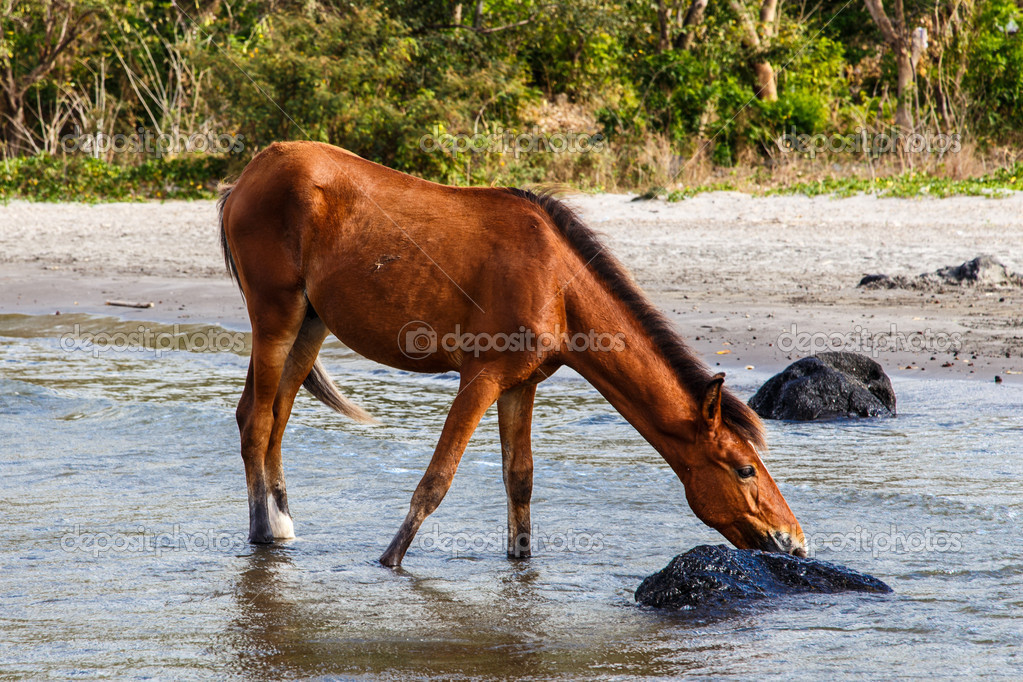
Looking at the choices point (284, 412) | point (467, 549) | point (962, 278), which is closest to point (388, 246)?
point (284, 412)

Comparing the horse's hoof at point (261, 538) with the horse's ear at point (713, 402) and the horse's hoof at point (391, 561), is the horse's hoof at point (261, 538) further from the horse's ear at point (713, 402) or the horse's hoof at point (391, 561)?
the horse's ear at point (713, 402)

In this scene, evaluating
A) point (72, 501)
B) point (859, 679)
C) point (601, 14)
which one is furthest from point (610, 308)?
point (601, 14)

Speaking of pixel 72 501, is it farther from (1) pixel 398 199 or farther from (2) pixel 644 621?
(2) pixel 644 621

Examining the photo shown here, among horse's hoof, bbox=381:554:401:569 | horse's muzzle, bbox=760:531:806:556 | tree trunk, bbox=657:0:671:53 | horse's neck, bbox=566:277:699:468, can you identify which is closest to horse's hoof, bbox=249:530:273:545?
horse's hoof, bbox=381:554:401:569

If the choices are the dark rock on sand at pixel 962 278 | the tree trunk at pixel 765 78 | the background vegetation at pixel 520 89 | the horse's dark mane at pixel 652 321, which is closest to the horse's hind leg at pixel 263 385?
the horse's dark mane at pixel 652 321

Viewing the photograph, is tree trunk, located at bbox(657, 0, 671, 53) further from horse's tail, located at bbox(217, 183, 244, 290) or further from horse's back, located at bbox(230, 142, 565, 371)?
horse's back, located at bbox(230, 142, 565, 371)

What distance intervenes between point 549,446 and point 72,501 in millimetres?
2797

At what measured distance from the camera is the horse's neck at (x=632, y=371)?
171 inches

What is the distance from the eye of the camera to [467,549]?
507 cm

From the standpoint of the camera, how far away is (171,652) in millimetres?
3766

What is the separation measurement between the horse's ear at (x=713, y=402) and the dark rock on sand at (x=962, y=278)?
7.34 meters

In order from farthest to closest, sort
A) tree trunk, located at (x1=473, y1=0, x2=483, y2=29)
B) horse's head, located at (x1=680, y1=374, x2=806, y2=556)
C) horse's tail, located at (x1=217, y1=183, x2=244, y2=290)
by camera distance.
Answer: tree trunk, located at (x1=473, y1=0, x2=483, y2=29) → horse's tail, located at (x1=217, y1=183, x2=244, y2=290) → horse's head, located at (x1=680, y1=374, x2=806, y2=556)

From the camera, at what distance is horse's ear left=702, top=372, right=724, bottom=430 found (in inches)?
163

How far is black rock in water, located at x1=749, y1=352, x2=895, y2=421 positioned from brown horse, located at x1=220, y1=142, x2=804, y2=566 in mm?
3140
